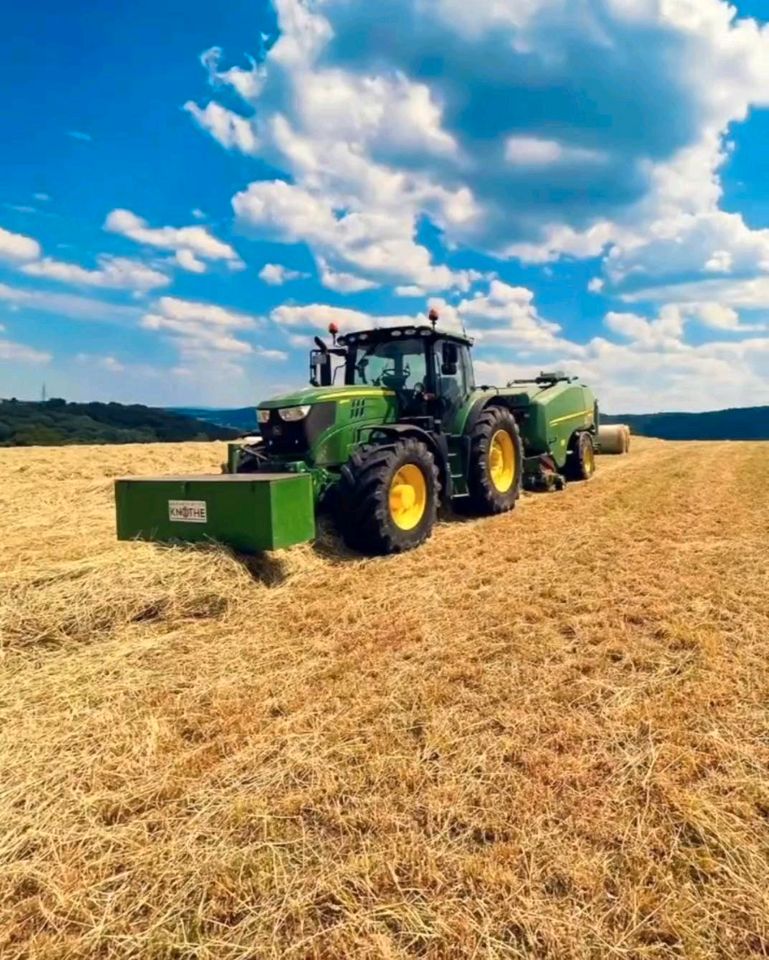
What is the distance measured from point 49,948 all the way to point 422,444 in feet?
17.8

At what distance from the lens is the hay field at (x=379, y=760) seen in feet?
6.54

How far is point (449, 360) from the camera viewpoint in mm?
8133

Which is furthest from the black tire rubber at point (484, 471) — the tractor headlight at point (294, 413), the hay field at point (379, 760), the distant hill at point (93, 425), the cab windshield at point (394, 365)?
the distant hill at point (93, 425)

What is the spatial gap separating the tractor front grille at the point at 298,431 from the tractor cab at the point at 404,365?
56.3 inches

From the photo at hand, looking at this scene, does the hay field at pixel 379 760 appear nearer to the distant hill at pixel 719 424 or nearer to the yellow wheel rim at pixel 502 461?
the yellow wheel rim at pixel 502 461

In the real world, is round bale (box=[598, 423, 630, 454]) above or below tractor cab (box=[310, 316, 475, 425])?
below

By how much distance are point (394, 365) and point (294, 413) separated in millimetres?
1918

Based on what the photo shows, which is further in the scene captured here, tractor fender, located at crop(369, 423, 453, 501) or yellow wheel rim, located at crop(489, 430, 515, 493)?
yellow wheel rim, located at crop(489, 430, 515, 493)

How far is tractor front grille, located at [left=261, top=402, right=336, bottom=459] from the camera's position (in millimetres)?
6602

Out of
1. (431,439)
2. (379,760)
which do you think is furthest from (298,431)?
(379,760)

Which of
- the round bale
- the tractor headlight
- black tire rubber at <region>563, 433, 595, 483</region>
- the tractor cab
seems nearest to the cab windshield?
the tractor cab

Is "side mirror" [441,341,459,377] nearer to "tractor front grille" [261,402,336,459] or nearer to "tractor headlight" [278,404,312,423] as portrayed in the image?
"tractor front grille" [261,402,336,459]

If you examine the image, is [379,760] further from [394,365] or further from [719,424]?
[719,424]

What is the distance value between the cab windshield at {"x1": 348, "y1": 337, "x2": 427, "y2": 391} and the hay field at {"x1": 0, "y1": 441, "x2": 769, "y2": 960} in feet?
9.92
